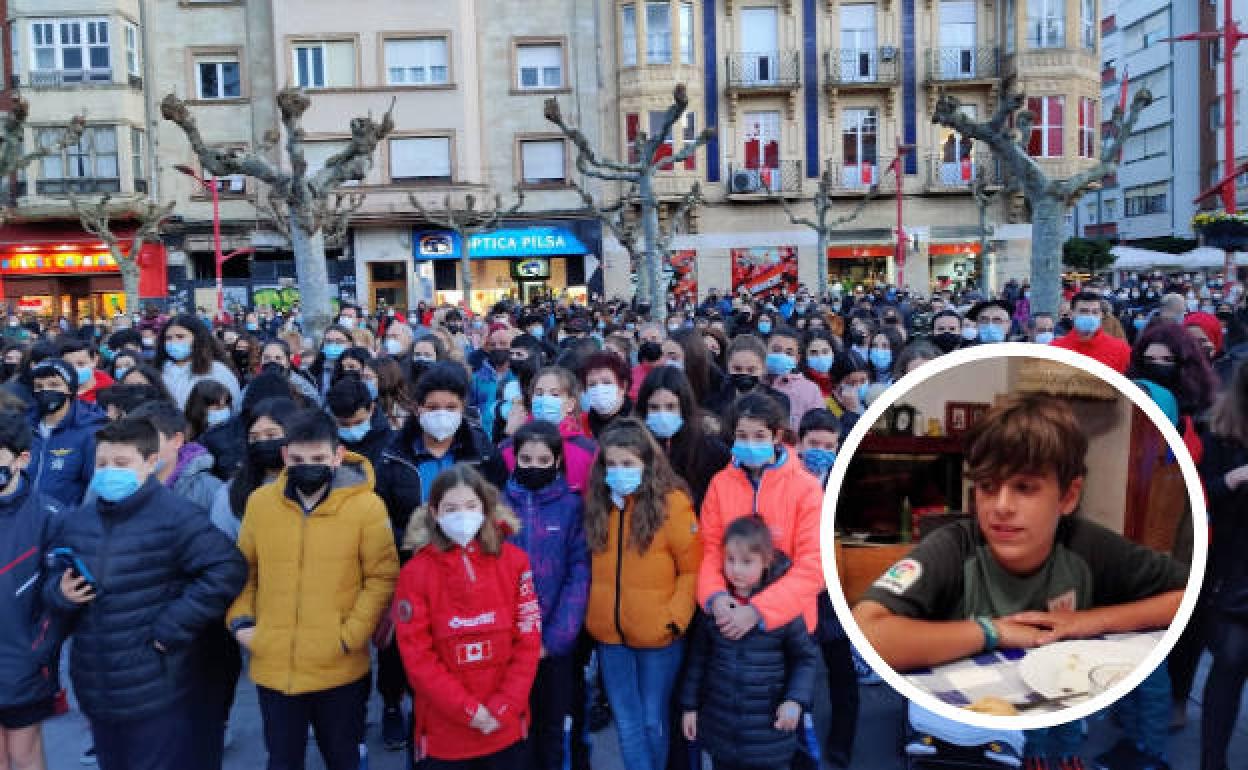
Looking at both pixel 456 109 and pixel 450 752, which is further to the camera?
pixel 456 109

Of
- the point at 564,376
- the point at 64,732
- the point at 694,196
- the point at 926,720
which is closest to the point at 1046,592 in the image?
the point at 926,720

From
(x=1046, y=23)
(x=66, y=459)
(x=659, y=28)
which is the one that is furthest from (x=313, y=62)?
(x=66, y=459)

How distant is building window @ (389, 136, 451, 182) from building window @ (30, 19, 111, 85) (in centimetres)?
917

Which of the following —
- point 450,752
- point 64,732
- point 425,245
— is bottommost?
point 64,732

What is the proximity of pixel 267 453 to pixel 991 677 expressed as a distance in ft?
12.9

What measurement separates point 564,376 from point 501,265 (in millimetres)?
29966

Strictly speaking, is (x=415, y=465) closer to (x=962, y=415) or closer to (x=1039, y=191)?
(x=962, y=415)

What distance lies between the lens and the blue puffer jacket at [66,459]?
234 inches

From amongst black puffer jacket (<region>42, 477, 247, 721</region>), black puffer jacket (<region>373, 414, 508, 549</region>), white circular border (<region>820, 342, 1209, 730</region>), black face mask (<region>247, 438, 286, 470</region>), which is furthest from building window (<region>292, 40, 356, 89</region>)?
white circular border (<region>820, 342, 1209, 730</region>)

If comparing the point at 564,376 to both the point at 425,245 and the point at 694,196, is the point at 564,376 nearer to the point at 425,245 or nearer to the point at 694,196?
the point at 694,196

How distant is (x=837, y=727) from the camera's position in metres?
4.92

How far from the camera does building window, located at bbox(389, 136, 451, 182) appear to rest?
3356 centimetres

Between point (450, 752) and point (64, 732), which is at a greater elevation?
point (450, 752)

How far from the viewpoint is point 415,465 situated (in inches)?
197
